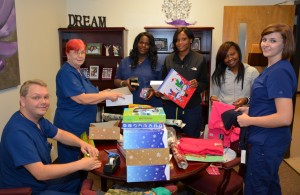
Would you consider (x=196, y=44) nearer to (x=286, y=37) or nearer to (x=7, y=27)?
(x=286, y=37)

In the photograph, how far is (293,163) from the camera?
3.54 metres

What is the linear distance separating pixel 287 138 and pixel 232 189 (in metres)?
0.62

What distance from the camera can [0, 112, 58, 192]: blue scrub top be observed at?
1.44 meters

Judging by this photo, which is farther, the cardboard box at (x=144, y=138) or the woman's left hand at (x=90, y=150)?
the woman's left hand at (x=90, y=150)

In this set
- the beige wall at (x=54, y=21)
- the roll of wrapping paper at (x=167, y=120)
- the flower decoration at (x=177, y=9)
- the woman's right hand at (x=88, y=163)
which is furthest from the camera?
the flower decoration at (x=177, y=9)

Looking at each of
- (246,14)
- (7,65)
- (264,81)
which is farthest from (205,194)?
(246,14)

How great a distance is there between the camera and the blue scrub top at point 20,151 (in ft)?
4.73

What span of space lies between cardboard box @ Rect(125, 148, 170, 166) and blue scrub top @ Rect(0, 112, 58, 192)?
20.0 inches

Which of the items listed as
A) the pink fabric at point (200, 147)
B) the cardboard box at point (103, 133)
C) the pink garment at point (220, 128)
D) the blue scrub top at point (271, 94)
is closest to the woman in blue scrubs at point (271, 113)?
the blue scrub top at point (271, 94)

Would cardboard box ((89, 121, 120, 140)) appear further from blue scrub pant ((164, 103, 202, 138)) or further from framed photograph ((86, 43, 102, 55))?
framed photograph ((86, 43, 102, 55))

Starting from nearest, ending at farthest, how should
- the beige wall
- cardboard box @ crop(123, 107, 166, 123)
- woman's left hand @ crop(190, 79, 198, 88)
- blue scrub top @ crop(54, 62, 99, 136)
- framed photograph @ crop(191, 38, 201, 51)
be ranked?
cardboard box @ crop(123, 107, 166, 123), blue scrub top @ crop(54, 62, 99, 136), woman's left hand @ crop(190, 79, 198, 88), the beige wall, framed photograph @ crop(191, 38, 201, 51)

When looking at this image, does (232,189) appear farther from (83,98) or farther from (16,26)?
(16,26)

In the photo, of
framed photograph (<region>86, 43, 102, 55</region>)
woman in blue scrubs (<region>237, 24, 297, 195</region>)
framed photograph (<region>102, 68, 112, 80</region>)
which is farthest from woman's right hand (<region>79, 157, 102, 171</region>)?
framed photograph (<region>86, 43, 102, 55</region>)

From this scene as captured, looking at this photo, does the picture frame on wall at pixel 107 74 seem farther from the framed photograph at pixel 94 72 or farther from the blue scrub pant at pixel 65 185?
the blue scrub pant at pixel 65 185
